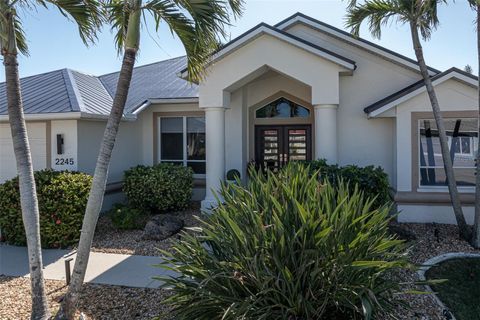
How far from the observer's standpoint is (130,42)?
5.14 meters

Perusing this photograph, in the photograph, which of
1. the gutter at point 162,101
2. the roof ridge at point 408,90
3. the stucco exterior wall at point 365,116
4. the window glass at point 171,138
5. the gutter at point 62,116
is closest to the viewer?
the roof ridge at point 408,90

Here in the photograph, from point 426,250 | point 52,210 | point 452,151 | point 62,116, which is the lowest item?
point 426,250

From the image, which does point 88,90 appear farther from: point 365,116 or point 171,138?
point 365,116

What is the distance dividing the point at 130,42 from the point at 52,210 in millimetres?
5338

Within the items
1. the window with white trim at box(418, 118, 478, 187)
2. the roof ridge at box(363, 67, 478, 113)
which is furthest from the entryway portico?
the window with white trim at box(418, 118, 478, 187)

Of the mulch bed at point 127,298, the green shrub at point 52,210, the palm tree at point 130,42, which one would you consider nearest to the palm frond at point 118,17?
the palm tree at point 130,42

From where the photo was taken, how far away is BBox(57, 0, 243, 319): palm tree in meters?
4.96

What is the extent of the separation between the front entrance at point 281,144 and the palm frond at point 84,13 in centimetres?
872

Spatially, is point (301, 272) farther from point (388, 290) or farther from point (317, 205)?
point (388, 290)

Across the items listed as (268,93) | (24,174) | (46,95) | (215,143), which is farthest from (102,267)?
(268,93)

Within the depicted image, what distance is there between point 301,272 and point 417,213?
8011 mm

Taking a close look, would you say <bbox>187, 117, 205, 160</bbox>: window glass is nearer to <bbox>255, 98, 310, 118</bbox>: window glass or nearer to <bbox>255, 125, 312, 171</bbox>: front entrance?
<bbox>255, 125, 312, 171</bbox>: front entrance

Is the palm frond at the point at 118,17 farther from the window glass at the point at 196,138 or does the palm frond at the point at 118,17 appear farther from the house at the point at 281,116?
the window glass at the point at 196,138

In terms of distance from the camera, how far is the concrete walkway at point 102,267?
6.79 m
